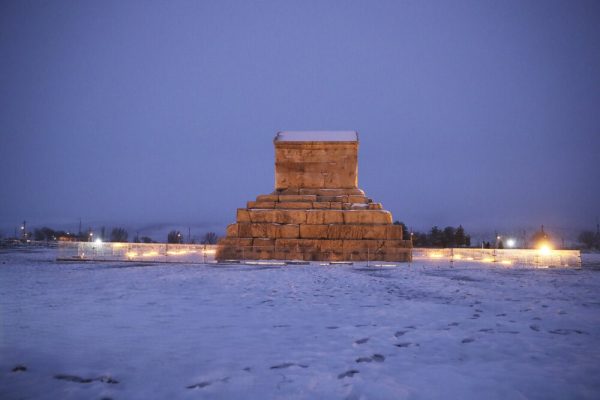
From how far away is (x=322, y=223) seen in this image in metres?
16.4

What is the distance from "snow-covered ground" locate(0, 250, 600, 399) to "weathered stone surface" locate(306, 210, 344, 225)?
8.74 meters

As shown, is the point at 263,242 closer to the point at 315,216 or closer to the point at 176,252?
the point at 315,216

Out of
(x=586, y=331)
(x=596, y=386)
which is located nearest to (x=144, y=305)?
(x=596, y=386)

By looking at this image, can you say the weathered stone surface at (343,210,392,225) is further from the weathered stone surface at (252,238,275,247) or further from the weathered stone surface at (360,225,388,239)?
the weathered stone surface at (252,238,275,247)

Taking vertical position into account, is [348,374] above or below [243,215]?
below

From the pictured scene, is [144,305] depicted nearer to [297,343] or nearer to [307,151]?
[297,343]

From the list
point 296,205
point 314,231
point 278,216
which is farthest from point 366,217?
point 278,216

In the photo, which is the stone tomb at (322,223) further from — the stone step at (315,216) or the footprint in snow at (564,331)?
the footprint in snow at (564,331)

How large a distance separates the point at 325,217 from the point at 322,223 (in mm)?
319

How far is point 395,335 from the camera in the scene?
447 cm

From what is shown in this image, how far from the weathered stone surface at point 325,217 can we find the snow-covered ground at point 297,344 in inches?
344

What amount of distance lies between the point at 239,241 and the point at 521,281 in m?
11.1

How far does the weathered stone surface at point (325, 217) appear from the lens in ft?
53.7

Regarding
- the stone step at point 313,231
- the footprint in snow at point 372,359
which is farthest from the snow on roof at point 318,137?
the footprint in snow at point 372,359
